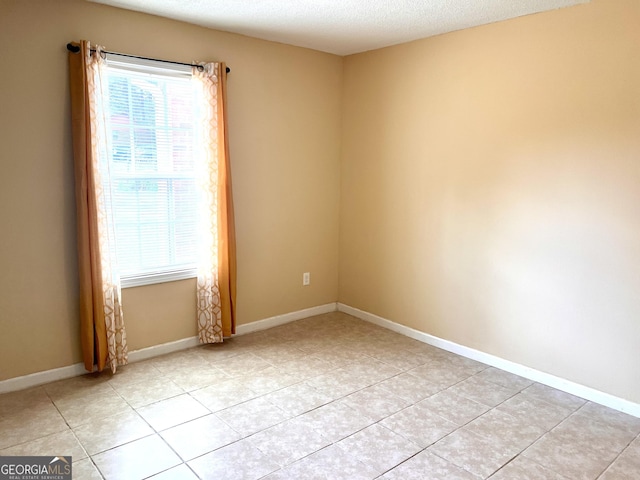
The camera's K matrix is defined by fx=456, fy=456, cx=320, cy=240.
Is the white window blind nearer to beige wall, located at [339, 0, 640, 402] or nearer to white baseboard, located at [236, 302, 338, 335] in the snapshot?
white baseboard, located at [236, 302, 338, 335]

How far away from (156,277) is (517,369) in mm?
2671

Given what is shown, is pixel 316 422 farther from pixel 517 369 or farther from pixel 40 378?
pixel 40 378

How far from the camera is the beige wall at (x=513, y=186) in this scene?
105 inches

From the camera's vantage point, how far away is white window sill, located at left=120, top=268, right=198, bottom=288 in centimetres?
322

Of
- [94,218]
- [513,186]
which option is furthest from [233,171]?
[513,186]

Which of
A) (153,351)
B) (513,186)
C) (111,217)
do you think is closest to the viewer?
(111,217)

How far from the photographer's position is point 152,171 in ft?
10.7

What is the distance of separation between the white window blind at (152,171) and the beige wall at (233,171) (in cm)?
16

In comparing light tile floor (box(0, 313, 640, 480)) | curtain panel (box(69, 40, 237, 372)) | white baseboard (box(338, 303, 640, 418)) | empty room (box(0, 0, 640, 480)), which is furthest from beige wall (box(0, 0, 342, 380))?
white baseboard (box(338, 303, 640, 418))

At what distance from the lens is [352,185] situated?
170 inches

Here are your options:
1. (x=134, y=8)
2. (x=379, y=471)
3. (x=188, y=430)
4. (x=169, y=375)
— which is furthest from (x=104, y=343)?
(x=134, y=8)

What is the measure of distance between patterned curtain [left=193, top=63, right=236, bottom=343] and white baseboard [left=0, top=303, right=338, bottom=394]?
0.21 metres

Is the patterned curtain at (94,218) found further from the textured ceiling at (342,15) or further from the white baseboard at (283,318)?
the white baseboard at (283,318)

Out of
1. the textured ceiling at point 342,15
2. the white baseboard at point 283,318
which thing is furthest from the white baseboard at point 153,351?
the textured ceiling at point 342,15
